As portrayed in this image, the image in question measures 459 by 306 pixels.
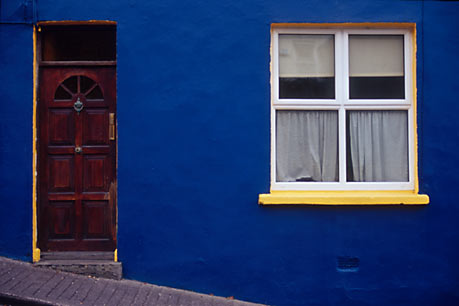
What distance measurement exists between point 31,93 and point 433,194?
4894 mm

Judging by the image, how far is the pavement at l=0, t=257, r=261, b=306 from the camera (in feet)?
14.6

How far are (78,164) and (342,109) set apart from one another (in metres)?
3.29

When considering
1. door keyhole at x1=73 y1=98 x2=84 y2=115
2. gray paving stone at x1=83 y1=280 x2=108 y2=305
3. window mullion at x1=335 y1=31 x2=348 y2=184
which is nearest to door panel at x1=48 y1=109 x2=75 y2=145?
door keyhole at x1=73 y1=98 x2=84 y2=115

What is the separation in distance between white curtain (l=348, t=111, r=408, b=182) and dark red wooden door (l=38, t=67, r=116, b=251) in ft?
9.71

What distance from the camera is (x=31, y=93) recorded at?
510cm

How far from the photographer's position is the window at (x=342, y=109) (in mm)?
5168

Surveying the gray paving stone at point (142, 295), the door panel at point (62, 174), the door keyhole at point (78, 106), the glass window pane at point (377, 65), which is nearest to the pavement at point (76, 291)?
the gray paving stone at point (142, 295)

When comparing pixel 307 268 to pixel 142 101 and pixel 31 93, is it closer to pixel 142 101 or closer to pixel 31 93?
pixel 142 101

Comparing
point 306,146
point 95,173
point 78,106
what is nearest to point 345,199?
point 306,146

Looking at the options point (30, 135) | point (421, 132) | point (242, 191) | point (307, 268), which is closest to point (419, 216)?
point (421, 132)

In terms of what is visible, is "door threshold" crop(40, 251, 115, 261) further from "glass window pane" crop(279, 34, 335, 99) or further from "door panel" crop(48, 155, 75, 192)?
"glass window pane" crop(279, 34, 335, 99)

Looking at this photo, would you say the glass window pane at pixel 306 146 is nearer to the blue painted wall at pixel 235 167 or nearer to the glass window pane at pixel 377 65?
the blue painted wall at pixel 235 167

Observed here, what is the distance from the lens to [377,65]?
522cm

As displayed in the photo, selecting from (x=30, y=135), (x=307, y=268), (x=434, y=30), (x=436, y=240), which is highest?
(x=434, y=30)
